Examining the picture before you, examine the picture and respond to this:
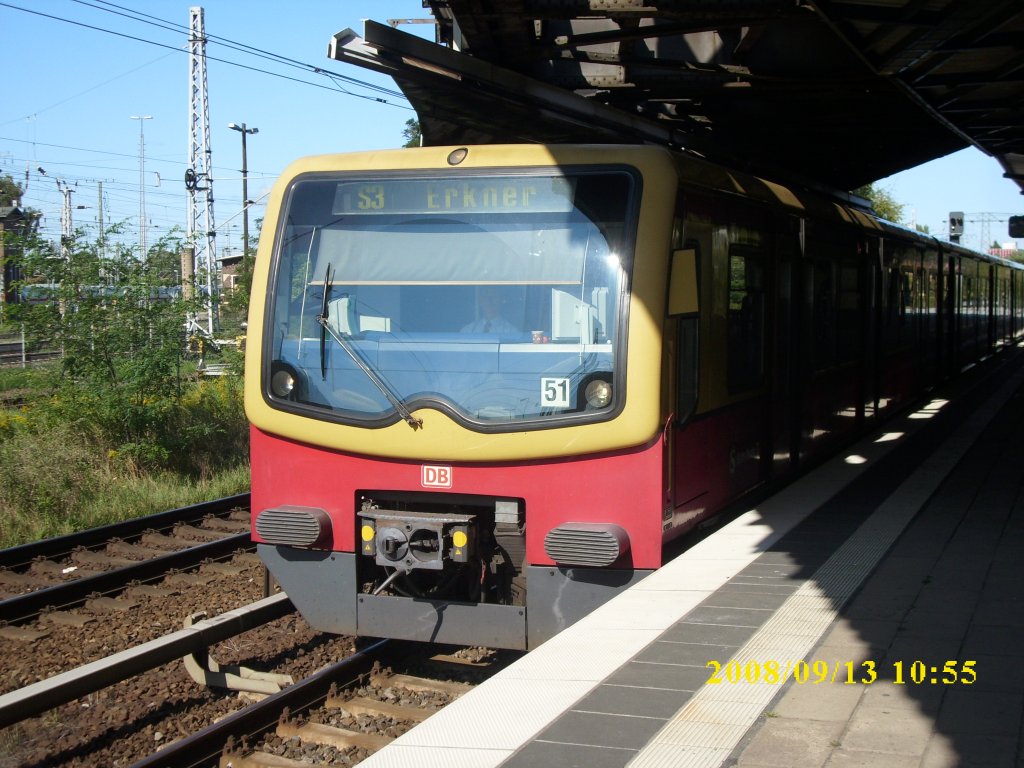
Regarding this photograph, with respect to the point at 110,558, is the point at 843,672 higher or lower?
higher

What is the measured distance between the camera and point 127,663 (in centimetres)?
602

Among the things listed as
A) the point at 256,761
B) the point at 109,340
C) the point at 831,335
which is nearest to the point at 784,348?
the point at 831,335

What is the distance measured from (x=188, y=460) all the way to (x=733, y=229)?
8.77 metres

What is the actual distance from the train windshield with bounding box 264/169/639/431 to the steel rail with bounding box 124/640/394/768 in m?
1.47

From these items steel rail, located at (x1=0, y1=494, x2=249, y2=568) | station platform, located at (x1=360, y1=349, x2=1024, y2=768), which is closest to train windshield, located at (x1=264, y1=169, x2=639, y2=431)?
station platform, located at (x1=360, y1=349, x2=1024, y2=768)

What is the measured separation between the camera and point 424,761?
381cm

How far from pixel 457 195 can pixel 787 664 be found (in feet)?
10.2

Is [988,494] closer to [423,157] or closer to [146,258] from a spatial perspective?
[423,157]

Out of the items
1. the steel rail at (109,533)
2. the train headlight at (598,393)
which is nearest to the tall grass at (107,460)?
the steel rail at (109,533)

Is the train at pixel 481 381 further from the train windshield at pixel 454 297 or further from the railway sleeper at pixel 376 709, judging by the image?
the railway sleeper at pixel 376 709

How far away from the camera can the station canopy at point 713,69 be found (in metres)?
8.95

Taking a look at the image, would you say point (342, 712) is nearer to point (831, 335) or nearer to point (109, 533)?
point (109, 533)

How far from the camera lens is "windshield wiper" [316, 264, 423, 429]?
612 cm

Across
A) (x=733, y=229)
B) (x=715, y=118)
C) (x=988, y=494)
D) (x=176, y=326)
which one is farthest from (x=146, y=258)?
(x=988, y=494)
